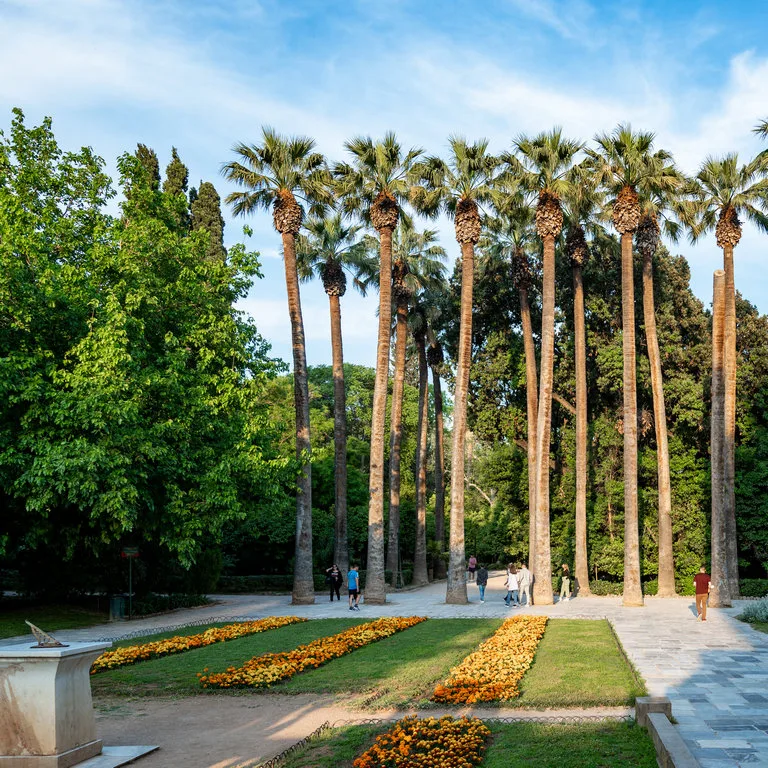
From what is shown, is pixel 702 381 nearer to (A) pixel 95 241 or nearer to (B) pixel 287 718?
(A) pixel 95 241

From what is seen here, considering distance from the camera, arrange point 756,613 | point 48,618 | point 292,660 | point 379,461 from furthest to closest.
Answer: point 379,461 → point 48,618 → point 756,613 → point 292,660

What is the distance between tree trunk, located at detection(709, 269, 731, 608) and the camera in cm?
2791

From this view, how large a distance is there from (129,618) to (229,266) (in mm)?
11677

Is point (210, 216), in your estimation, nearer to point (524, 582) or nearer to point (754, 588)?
point (524, 582)

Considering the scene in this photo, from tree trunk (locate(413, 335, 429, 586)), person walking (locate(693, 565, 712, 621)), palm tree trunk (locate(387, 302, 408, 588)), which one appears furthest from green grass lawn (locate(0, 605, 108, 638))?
tree trunk (locate(413, 335, 429, 586))

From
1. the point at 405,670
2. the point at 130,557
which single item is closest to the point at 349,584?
Answer: the point at 130,557

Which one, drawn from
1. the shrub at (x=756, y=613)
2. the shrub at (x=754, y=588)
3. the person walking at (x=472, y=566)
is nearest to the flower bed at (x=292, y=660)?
the shrub at (x=756, y=613)

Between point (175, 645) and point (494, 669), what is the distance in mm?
7550

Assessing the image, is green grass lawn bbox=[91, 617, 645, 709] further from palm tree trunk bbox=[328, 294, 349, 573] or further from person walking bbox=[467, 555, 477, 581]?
person walking bbox=[467, 555, 477, 581]

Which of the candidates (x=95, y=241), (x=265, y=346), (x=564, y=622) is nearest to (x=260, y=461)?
(x=265, y=346)

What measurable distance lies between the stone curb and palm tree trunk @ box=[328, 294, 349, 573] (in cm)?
2586

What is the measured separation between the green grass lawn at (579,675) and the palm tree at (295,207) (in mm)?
13132

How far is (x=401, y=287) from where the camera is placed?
37156 millimetres

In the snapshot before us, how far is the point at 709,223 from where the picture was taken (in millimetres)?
31469
